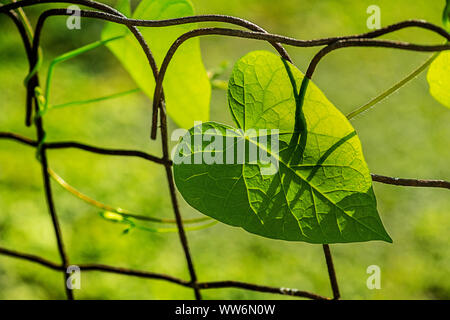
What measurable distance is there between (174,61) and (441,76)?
0.81ft

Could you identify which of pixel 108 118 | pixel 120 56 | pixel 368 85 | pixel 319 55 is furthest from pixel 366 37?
pixel 368 85

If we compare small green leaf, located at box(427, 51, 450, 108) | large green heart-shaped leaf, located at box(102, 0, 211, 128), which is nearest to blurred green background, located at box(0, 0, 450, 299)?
large green heart-shaped leaf, located at box(102, 0, 211, 128)

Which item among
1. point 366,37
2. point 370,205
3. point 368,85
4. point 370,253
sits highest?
point 368,85

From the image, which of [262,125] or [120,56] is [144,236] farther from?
[262,125]

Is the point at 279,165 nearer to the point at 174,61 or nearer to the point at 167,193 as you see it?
the point at 174,61

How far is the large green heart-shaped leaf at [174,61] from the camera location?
0.46 m

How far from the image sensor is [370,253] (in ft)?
5.24

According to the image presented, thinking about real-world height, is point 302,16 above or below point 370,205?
above

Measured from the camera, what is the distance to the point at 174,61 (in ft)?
1.62

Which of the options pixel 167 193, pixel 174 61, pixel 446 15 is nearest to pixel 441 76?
pixel 446 15

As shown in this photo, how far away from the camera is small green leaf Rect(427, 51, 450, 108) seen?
0.38 metres

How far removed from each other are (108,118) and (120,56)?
1606 millimetres

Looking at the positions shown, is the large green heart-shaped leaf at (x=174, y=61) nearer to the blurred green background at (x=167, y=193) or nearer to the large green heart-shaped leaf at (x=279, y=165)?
the large green heart-shaped leaf at (x=279, y=165)

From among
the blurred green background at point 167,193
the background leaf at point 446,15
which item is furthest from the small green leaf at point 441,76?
the blurred green background at point 167,193
